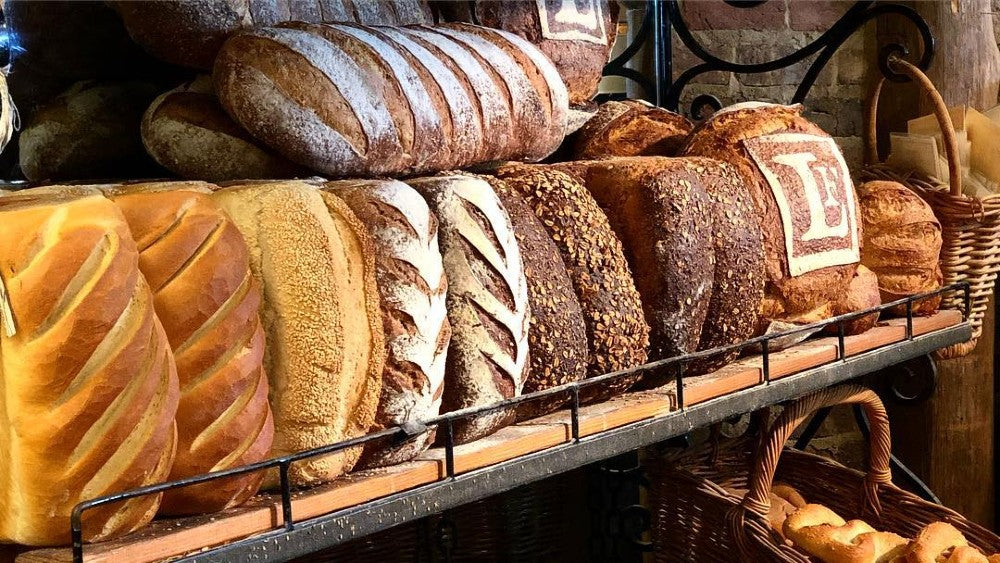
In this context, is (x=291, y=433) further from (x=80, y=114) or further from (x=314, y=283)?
(x=80, y=114)

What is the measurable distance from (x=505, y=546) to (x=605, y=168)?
37.5 inches

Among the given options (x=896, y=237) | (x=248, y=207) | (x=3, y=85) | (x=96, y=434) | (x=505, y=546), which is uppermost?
(x=3, y=85)

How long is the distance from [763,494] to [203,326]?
1.16 meters

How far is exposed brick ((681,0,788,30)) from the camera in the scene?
2.62 m

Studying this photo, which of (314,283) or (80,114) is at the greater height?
(80,114)

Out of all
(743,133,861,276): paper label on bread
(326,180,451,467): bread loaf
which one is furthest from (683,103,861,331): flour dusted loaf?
(326,180,451,467): bread loaf

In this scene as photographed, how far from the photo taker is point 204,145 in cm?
120

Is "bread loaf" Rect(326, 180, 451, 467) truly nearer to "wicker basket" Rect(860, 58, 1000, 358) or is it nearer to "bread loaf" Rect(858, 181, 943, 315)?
"bread loaf" Rect(858, 181, 943, 315)

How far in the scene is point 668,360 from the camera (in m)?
1.31

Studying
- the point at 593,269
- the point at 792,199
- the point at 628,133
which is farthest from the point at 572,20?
the point at 593,269

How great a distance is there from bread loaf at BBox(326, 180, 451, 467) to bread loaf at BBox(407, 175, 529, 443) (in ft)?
0.17

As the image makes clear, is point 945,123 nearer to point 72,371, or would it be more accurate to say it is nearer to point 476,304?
point 476,304

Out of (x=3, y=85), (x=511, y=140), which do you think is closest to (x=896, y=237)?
(x=511, y=140)

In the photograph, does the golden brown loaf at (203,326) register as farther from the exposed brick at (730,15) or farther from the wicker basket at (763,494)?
the exposed brick at (730,15)
